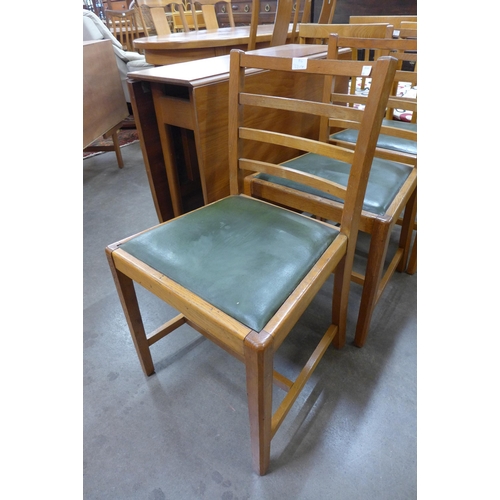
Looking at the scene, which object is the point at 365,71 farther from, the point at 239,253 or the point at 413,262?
the point at 413,262

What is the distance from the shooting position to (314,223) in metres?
0.95

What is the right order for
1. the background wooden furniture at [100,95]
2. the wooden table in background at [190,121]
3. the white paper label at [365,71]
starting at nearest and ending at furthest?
the white paper label at [365,71] < the wooden table in background at [190,121] < the background wooden furniture at [100,95]

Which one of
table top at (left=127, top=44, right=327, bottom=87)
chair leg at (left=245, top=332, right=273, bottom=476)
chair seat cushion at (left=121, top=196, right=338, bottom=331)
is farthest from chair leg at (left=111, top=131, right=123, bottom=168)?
chair leg at (left=245, top=332, right=273, bottom=476)

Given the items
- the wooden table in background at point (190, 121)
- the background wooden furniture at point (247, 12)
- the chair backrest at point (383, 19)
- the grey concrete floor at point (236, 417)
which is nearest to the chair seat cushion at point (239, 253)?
the wooden table in background at point (190, 121)

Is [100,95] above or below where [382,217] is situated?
above

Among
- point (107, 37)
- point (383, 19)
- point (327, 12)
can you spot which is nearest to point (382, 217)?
point (383, 19)

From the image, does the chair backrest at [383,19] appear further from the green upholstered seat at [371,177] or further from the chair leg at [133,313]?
the chair leg at [133,313]

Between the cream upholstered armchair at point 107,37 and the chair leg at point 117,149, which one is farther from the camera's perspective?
the cream upholstered armchair at point 107,37

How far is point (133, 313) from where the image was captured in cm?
102

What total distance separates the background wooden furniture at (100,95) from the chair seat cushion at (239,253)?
158 cm

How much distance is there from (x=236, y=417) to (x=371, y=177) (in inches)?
35.4

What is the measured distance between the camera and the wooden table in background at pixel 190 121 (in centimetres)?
111

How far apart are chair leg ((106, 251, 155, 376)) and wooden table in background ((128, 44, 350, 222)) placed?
0.46 metres

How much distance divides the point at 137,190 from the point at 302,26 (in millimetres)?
1474
